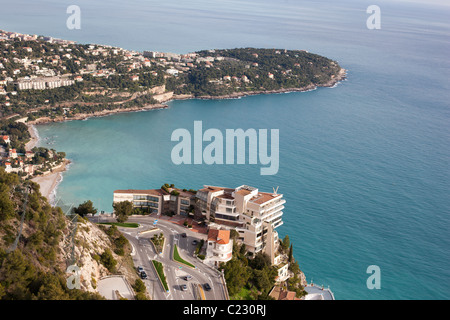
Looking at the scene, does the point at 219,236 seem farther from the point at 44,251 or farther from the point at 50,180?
the point at 50,180

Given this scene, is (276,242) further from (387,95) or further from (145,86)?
(387,95)

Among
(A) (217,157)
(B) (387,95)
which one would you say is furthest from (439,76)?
(A) (217,157)

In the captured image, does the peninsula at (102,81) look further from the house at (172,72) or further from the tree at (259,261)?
the tree at (259,261)

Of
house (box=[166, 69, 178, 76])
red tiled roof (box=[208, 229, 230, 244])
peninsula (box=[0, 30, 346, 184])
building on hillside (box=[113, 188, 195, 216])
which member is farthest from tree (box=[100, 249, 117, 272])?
house (box=[166, 69, 178, 76])

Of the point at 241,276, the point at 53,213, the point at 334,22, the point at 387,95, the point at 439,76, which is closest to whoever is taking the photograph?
the point at 53,213

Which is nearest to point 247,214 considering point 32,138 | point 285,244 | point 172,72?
point 285,244

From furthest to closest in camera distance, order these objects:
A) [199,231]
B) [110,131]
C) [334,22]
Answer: [334,22], [110,131], [199,231]

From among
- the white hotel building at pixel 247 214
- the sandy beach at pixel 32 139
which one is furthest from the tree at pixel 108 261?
the sandy beach at pixel 32 139
